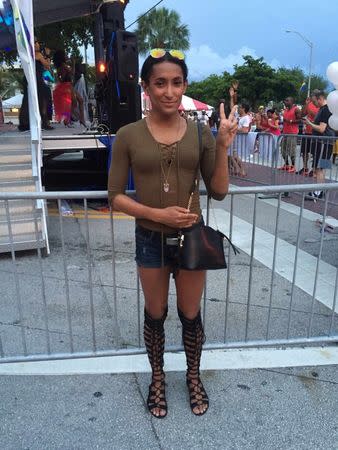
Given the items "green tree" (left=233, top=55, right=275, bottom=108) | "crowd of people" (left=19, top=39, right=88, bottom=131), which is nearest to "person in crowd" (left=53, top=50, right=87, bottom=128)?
"crowd of people" (left=19, top=39, right=88, bottom=131)

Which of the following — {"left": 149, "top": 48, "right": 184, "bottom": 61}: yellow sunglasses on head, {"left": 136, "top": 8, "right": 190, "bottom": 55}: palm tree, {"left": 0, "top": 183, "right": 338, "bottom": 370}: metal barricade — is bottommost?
{"left": 0, "top": 183, "right": 338, "bottom": 370}: metal barricade

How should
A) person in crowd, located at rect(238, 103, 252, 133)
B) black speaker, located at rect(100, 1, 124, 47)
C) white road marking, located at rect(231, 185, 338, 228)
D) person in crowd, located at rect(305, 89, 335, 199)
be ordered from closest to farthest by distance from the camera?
1. white road marking, located at rect(231, 185, 338, 228)
2. person in crowd, located at rect(305, 89, 335, 199)
3. black speaker, located at rect(100, 1, 124, 47)
4. person in crowd, located at rect(238, 103, 252, 133)

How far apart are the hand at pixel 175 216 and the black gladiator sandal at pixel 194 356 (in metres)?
0.69

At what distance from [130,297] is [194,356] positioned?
164cm

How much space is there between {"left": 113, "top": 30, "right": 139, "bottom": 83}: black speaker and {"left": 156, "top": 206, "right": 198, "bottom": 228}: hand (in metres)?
6.38

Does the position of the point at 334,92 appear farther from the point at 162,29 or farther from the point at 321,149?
the point at 162,29

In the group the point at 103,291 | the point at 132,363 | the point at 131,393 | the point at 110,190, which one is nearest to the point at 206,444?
the point at 131,393

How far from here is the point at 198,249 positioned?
88.7 inches

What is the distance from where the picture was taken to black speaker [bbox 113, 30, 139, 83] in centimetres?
767

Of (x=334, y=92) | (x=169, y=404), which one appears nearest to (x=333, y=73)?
(x=334, y=92)

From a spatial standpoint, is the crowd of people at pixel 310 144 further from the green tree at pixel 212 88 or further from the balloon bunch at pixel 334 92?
the green tree at pixel 212 88

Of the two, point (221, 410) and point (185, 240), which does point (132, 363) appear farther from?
point (185, 240)

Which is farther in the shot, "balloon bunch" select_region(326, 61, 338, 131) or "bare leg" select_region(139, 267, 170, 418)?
"balloon bunch" select_region(326, 61, 338, 131)

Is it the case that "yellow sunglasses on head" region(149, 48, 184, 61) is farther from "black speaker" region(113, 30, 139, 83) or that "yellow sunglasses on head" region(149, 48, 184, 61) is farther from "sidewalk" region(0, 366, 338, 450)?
"black speaker" region(113, 30, 139, 83)
